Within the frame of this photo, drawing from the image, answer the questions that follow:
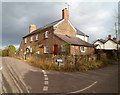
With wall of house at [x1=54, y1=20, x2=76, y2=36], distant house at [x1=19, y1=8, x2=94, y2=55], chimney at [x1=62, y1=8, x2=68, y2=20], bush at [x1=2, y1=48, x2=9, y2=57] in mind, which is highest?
chimney at [x1=62, y1=8, x2=68, y2=20]

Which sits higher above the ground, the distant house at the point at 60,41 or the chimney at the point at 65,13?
the chimney at the point at 65,13

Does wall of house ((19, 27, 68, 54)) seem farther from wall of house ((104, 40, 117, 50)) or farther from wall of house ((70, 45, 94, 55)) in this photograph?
wall of house ((104, 40, 117, 50))

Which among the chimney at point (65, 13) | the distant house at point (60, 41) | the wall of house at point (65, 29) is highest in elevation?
the chimney at point (65, 13)

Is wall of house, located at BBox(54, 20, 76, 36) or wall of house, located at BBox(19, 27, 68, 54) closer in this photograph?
wall of house, located at BBox(19, 27, 68, 54)

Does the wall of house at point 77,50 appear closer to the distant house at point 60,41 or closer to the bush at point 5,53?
the distant house at point 60,41

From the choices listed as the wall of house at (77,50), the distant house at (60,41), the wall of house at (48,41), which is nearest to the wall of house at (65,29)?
the distant house at (60,41)

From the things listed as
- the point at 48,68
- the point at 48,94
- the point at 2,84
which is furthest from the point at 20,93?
the point at 48,68

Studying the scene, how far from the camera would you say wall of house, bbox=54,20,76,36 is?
23.5m

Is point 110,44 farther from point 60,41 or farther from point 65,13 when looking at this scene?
point 60,41

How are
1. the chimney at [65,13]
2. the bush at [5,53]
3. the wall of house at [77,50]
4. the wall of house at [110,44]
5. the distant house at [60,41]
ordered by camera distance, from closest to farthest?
the wall of house at [77,50], the distant house at [60,41], the chimney at [65,13], the bush at [5,53], the wall of house at [110,44]

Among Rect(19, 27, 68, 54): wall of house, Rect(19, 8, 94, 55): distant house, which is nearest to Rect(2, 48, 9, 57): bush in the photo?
Rect(19, 8, 94, 55): distant house

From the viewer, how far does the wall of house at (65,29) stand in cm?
2347

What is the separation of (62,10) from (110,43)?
23848 millimetres

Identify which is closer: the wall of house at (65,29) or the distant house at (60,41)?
the distant house at (60,41)
